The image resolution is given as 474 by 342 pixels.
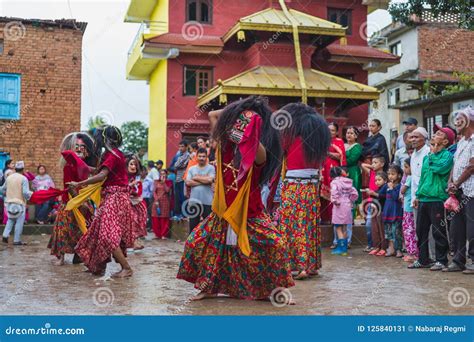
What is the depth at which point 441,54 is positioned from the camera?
32562mm

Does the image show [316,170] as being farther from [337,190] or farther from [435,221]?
[337,190]

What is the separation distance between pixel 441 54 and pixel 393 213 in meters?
25.2

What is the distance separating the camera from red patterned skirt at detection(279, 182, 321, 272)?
7336mm

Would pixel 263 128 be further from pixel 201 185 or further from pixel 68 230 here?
pixel 201 185

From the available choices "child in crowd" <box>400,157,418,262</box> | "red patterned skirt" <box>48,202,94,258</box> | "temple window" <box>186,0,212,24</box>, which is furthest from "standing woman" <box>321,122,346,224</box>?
"temple window" <box>186,0,212,24</box>

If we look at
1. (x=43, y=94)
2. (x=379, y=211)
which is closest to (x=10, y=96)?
(x=43, y=94)

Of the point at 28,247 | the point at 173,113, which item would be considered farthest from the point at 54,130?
the point at 28,247

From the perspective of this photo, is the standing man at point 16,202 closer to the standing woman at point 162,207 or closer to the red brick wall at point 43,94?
the standing woman at point 162,207

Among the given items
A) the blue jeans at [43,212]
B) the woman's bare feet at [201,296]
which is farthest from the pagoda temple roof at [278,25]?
the woman's bare feet at [201,296]

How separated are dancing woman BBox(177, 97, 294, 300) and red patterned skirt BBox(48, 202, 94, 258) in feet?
10.4

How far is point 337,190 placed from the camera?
33.9 feet

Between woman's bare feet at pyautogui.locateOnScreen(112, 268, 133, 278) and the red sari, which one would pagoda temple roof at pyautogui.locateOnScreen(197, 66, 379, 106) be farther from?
woman's bare feet at pyautogui.locateOnScreen(112, 268, 133, 278)

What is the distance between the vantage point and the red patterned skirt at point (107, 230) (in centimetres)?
710

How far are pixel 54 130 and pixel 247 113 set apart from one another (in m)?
13.5
